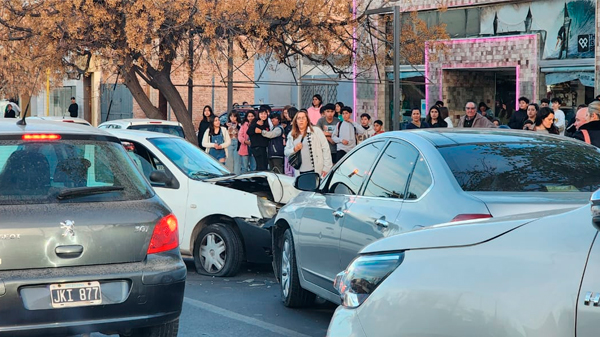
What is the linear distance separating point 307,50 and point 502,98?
4843 millimetres

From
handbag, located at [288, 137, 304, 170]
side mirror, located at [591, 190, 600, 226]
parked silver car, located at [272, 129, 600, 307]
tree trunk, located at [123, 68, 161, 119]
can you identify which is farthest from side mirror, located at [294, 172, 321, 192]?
tree trunk, located at [123, 68, 161, 119]

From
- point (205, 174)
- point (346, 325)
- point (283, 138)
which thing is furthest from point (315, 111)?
point (346, 325)

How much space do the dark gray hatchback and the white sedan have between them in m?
3.68

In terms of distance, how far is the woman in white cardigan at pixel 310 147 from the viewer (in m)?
13.2

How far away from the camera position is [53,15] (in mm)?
19969

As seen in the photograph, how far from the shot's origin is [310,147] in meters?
13.3

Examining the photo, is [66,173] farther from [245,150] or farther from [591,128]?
[245,150]

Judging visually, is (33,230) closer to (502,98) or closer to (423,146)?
(423,146)

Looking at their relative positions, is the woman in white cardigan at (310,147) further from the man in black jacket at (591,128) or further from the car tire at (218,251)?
the man in black jacket at (591,128)

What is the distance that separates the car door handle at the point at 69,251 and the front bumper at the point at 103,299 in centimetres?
8

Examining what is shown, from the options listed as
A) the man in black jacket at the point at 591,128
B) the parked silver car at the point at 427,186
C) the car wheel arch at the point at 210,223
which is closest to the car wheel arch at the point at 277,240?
the parked silver car at the point at 427,186

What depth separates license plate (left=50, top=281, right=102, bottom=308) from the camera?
5.35 metres

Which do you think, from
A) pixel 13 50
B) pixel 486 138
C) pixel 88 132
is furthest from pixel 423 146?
pixel 13 50

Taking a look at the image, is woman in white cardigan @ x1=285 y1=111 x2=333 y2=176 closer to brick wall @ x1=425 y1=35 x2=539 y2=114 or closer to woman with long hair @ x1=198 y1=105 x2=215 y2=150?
woman with long hair @ x1=198 y1=105 x2=215 y2=150
